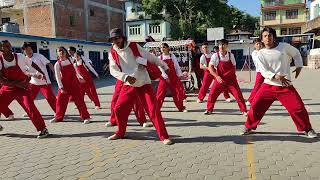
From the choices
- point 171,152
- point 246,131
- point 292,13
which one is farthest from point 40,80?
point 292,13

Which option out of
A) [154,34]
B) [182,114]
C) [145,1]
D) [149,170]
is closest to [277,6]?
[154,34]

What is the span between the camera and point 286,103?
6098 millimetres

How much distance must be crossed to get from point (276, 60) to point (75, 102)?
4.65 metres

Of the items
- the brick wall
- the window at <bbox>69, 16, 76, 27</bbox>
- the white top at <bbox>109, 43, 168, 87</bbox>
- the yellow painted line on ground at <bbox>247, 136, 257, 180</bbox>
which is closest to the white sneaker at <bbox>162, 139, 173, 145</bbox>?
the white top at <bbox>109, 43, 168, 87</bbox>

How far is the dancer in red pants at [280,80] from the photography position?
6055 millimetres

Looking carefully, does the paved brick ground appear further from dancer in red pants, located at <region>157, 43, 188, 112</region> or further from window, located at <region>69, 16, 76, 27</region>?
window, located at <region>69, 16, 76, 27</region>

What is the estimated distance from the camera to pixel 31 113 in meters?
7.07

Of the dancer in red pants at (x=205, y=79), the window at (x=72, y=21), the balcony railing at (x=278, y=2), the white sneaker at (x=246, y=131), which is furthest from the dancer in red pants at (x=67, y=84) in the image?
the balcony railing at (x=278, y=2)

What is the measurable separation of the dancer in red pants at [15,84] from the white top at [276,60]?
4.20 metres

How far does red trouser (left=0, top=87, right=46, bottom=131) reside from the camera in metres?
7.07

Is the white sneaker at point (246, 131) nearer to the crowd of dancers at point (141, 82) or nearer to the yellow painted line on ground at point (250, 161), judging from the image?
the crowd of dancers at point (141, 82)

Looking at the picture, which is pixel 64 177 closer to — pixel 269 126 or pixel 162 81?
pixel 269 126

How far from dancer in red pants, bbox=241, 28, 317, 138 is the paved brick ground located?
0.40 meters

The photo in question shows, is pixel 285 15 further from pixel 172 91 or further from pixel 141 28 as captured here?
pixel 172 91
